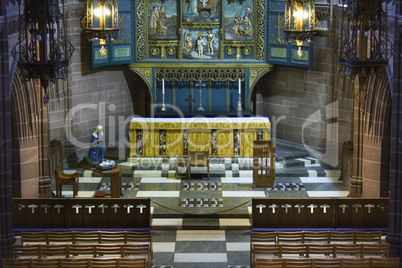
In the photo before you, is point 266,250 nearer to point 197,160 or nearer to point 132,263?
point 132,263

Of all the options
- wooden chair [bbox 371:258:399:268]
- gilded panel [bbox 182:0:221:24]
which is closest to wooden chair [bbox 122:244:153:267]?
wooden chair [bbox 371:258:399:268]

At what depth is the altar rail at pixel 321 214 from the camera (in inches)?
854

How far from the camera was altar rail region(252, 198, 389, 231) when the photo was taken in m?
21.7

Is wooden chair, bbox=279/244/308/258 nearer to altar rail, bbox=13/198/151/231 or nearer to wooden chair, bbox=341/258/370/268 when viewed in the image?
wooden chair, bbox=341/258/370/268

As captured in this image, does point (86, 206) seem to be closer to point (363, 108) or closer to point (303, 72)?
point (363, 108)

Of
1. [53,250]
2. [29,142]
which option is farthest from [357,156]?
[53,250]

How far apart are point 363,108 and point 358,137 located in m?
0.86

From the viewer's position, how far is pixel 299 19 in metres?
25.4

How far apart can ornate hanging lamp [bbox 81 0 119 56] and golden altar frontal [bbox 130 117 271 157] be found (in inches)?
135

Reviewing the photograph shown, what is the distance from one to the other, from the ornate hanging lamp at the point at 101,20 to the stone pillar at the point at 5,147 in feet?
21.7

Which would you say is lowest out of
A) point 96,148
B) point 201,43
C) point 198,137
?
point 96,148

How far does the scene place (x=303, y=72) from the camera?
30.1 metres

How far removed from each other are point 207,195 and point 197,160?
6.32ft

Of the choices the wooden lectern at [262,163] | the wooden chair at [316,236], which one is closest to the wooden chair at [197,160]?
the wooden lectern at [262,163]
